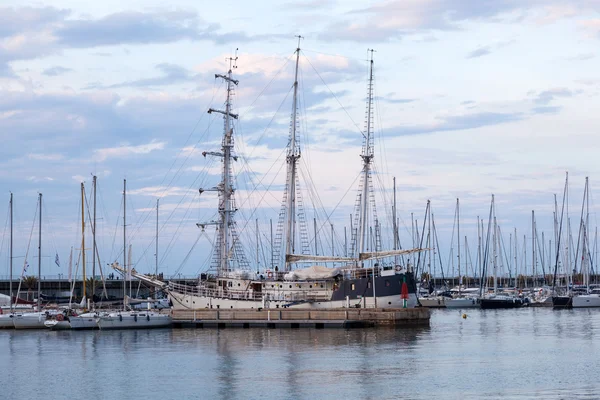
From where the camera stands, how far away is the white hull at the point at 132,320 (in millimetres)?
73650

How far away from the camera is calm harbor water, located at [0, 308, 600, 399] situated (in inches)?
1612

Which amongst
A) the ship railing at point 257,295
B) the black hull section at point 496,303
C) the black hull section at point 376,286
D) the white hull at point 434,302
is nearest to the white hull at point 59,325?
the ship railing at point 257,295

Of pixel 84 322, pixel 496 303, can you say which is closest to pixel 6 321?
pixel 84 322

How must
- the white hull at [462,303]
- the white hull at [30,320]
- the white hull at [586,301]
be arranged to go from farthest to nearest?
the white hull at [462,303] → the white hull at [586,301] → the white hull at [30,320]

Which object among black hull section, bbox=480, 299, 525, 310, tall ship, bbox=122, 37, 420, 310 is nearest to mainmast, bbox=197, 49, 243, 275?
Answer: tall ship, bbox=122, 37, 420, 310

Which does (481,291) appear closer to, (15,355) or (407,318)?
(407,318)

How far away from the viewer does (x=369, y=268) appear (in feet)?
244

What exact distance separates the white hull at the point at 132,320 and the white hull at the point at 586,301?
5476 cm

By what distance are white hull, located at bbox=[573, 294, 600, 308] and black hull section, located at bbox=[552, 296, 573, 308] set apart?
641 mm

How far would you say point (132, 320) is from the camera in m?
74.1

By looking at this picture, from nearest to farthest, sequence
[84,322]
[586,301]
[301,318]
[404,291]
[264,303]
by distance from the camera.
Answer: [301,318]
[404,291]
[84,322]
[264,303]
[586,301]

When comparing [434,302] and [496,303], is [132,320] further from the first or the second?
[496,303]

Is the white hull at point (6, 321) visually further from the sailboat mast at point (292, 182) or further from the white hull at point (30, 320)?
the sailboat mast at point (292, 182)

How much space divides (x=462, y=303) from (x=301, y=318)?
152 feet
